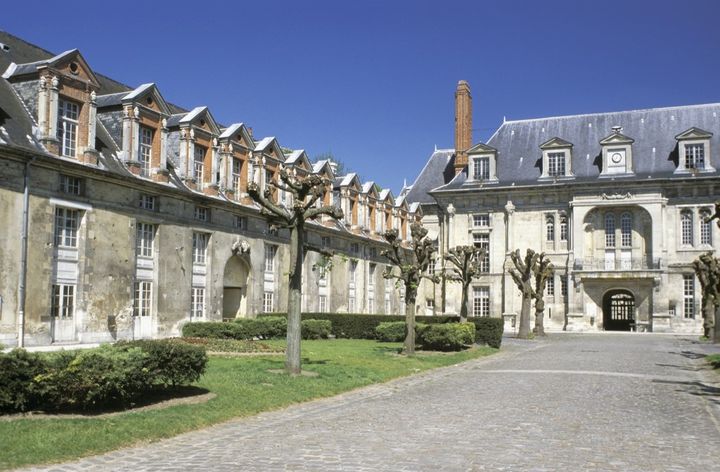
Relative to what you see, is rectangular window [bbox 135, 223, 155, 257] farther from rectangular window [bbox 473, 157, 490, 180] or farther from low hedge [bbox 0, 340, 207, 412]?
rectangular window [bbox 473, 157, 490, 180]

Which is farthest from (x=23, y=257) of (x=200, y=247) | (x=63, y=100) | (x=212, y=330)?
(x=200, y=247)

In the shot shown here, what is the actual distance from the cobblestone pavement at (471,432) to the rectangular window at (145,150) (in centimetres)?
1653

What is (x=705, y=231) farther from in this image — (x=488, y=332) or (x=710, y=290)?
(x=488, y=332)

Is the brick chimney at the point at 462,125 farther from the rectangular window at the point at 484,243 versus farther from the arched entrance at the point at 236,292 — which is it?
the arched entrance at the point at 236,292

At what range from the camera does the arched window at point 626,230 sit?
5222 cm

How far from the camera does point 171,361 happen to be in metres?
11.8

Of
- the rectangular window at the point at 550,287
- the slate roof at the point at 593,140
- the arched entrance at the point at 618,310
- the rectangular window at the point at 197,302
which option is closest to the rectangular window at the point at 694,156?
the slate roof at the point at 593,140

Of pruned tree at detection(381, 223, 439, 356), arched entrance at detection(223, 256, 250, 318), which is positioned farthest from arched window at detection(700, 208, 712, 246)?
arched entrance at detection(223, 256, 250, 318)

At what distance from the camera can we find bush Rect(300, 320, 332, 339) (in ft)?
105

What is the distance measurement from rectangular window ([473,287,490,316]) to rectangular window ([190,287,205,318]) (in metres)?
Result: 28.4

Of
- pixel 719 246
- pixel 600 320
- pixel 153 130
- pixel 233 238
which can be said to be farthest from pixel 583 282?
pixel 153 130

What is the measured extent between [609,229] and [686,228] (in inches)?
202

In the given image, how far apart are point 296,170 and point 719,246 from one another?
29974 mm

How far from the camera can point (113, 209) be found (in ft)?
89.1
